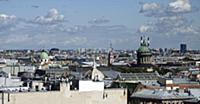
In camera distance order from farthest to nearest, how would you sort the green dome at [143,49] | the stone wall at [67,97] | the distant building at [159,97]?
the green dome at [143,49]
the distant building at [159,97]
the stone wall at [67,97]

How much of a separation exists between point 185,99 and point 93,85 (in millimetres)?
18080

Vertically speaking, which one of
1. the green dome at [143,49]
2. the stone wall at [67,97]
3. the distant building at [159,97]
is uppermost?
the green dome at [143,49]

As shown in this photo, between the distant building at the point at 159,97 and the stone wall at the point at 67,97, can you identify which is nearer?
the stone wall at the point at 67,97

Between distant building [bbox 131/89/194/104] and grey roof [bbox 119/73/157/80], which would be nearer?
distant building [bbox 131/89/194/104]

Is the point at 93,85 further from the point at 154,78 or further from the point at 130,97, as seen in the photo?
the point at 154,78

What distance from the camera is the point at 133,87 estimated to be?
10169 cm

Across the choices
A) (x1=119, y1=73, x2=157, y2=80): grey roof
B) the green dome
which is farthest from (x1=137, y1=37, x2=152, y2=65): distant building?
(x1=119, y1=73, x2=157, y2=80): grey roof

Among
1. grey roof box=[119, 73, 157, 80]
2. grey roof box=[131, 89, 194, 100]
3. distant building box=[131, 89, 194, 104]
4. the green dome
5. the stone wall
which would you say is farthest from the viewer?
the green dome

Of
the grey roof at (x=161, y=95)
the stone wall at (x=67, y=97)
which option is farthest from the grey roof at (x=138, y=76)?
the stone wall at (x=67, y=97)

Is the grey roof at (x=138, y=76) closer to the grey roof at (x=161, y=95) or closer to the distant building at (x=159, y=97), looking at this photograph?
the distant building at (x=159, y=97)

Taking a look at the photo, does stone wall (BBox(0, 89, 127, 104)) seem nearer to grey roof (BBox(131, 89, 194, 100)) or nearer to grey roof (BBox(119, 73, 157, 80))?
grey roof (BBox(131, 89, 194, 100))

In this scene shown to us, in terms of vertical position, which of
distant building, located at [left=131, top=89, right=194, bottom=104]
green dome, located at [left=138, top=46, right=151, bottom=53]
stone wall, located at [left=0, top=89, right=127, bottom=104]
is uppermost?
green dome, located at [left=138, top=46, right=151, bottom=53]

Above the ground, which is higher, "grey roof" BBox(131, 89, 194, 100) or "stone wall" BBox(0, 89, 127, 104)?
"stone wall" BBox(0, 89, 127, 104)

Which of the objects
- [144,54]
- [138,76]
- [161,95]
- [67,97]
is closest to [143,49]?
[144,54]
